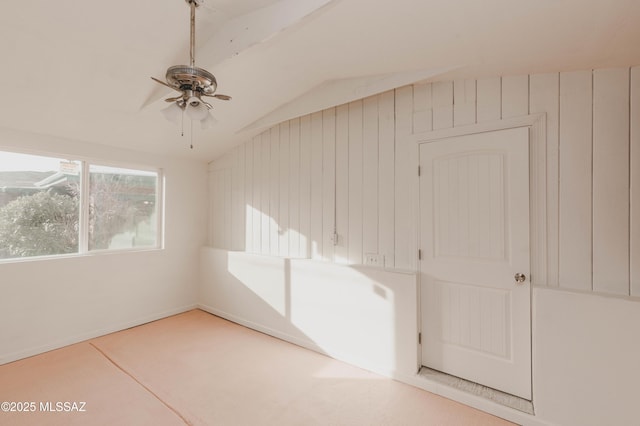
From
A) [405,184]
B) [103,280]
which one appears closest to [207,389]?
[103,280]

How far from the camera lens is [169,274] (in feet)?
13.9

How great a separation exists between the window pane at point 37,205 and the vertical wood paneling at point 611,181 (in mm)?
4951

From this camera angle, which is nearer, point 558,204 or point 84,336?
point 558,204

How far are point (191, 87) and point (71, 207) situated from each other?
2851 mm

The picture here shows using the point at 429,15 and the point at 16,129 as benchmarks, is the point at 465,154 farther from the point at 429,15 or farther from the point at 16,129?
the point at 16,129

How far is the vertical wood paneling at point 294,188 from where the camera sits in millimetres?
3512

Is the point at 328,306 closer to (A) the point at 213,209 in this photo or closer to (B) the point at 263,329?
(B) the point at 263,329

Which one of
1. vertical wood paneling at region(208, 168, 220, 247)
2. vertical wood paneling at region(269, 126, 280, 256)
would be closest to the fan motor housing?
vertical wood paneling at region(269, 126, 280, 256)

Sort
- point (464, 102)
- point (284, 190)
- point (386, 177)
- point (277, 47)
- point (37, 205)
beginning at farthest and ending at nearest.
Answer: point (284, 190), point (37, 205), point (386, 177), point (464, 102), point (277, 47)

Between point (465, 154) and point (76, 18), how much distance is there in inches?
117

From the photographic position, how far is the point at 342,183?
312 centimetres

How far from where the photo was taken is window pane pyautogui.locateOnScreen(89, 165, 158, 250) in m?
3.61

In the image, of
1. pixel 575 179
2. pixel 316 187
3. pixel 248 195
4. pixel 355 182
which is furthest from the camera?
pixel 248 195

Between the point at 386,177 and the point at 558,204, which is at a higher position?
the point at 386,177
